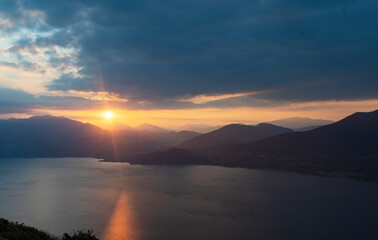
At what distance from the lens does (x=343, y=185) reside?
467ft

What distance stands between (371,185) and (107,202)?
5186 inches

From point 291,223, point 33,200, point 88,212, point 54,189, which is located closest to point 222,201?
point 291,223

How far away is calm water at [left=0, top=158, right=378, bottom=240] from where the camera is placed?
232 ft

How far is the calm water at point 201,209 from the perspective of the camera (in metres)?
70.8

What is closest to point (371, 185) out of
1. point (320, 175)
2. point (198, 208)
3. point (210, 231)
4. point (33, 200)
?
point (320, 175)

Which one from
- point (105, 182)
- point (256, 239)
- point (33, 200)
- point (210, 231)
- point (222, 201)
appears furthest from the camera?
point (105, 182)

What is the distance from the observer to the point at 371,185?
142875 millimetres

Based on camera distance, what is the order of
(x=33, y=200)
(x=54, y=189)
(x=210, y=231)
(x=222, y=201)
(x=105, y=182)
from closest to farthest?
1. (x=210, y=231)
2. (x=222, y=201)
3. (x=33, y=200)
4. (x=54, y=189)
5. (x=105, y=182)

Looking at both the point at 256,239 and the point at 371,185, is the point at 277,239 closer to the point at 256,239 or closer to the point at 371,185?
the point at 256,239

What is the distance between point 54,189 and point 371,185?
163 m

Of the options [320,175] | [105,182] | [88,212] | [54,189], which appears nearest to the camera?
[88,212]

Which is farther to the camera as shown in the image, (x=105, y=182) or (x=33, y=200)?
(x=105, y=182)

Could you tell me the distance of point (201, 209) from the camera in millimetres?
92875

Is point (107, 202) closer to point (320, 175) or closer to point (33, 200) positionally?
point (33, 200)
